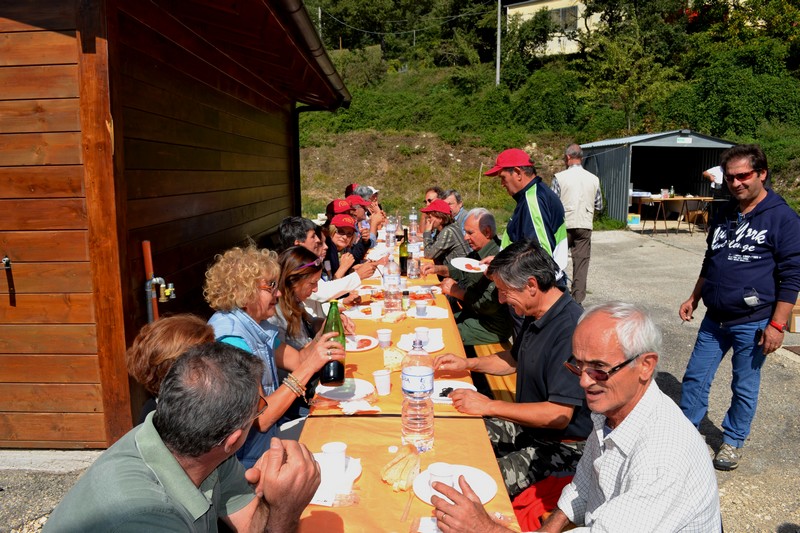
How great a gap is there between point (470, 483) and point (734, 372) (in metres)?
2.69

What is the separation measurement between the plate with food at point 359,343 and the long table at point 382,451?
24 cm

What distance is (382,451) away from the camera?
231cm

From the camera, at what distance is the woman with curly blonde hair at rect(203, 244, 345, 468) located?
8.84 feet

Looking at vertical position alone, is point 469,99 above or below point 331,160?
above

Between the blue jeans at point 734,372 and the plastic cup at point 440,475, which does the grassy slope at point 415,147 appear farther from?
the plastic cup at point 440,475

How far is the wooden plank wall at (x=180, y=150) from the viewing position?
3.83 m

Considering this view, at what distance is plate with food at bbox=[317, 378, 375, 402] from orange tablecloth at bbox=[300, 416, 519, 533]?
0.25 meters

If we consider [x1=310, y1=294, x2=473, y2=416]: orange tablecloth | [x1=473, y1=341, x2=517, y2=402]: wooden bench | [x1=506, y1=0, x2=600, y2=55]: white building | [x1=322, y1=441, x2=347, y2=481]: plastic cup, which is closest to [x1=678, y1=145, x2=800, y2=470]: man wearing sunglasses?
[x1=473, y1=341, x2=517, y2=402]: wooden bench

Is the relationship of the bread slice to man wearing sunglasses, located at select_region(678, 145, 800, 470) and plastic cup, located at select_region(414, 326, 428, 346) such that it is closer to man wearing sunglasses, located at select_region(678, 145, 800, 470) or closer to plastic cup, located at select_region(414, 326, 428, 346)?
plastic cup, located at select_region(414, 326, 428, 346)

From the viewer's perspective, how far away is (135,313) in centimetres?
370

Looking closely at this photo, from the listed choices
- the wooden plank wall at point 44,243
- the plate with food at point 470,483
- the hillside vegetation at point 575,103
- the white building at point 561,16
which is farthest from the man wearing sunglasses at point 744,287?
the white building at point 561,16

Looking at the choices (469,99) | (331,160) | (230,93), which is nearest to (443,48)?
(469,99)

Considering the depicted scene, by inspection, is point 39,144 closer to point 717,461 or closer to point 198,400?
point 198,400

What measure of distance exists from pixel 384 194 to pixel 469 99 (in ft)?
33.8
